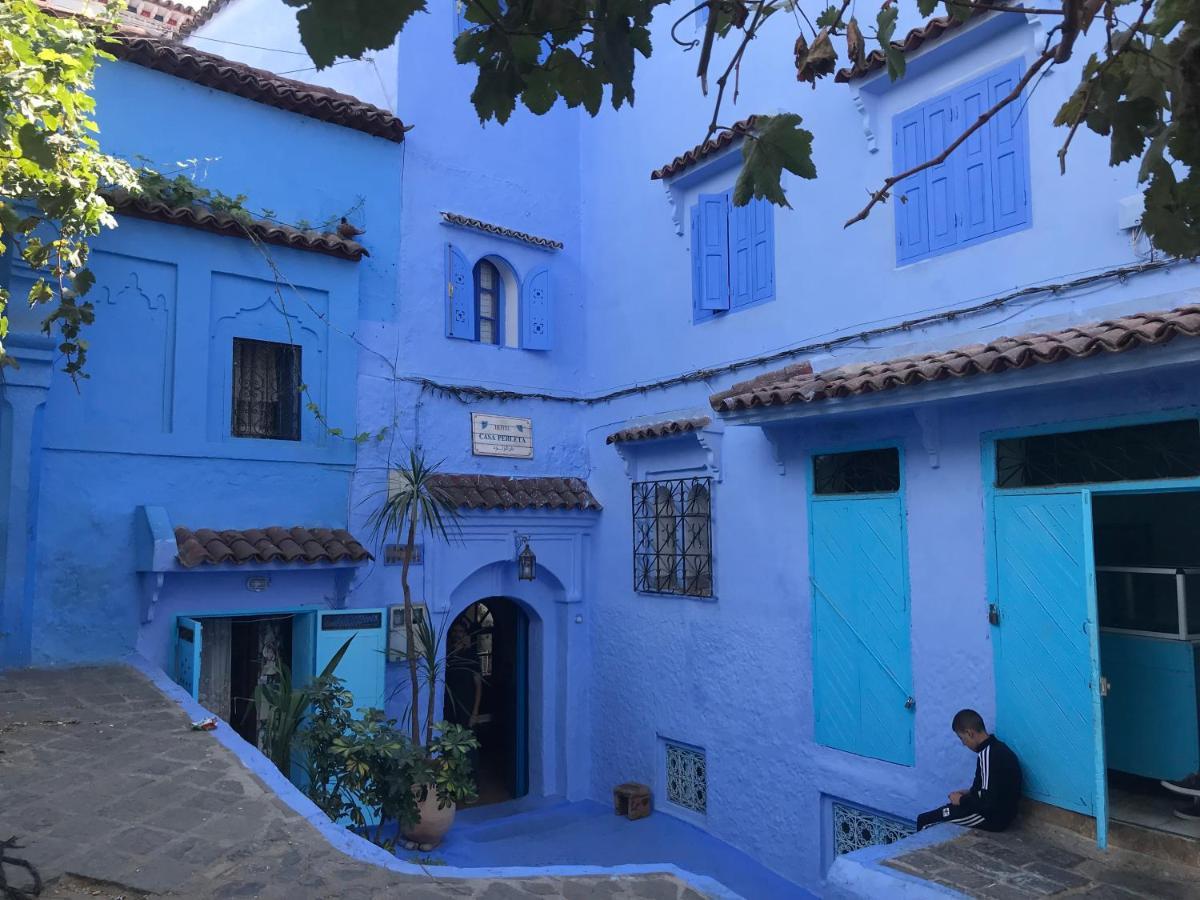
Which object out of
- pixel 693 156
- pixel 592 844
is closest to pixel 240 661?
pixel 592 844

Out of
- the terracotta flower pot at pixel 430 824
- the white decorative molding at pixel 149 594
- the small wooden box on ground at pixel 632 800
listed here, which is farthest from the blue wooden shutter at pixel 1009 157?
the white decorative molding at pixel 149 594

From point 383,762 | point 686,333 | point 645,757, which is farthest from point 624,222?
point 383,762

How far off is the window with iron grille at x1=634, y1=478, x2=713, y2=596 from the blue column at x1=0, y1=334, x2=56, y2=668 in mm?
5793

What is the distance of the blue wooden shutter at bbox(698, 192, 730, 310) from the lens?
9.48 meters

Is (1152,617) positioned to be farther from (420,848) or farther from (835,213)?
(420,848)

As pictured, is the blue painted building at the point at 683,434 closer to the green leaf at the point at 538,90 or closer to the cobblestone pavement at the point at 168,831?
the cobblestone pavement at the point at 168,831

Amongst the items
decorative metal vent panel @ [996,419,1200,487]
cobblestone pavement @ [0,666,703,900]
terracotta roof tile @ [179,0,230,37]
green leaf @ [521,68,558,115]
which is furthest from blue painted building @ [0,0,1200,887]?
green leaf @ [521,68,558,115]

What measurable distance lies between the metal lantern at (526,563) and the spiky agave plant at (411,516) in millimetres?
902

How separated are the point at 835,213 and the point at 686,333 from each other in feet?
7.15

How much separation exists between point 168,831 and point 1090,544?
5.61 meters

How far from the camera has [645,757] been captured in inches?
396

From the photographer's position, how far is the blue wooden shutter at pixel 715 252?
9.48 m

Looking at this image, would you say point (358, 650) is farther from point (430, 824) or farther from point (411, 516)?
point (430, 824)

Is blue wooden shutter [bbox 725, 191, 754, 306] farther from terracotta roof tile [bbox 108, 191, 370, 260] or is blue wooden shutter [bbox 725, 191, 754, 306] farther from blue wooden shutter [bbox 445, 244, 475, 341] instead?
terracotta roof tile [bbox 108, 191, 370, 260]
